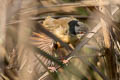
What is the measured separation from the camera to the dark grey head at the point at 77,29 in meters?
1.23

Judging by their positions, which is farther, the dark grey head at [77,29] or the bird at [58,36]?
the dark grey head at [77,29]

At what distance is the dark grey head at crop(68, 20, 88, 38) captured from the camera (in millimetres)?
1232

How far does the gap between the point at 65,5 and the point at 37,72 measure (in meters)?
0.44

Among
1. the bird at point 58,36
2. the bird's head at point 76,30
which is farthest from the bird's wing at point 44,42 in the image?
the bird's head at point 76,30

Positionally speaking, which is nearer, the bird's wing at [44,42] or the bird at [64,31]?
the bird's wing at [44,42]

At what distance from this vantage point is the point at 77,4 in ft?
4.11

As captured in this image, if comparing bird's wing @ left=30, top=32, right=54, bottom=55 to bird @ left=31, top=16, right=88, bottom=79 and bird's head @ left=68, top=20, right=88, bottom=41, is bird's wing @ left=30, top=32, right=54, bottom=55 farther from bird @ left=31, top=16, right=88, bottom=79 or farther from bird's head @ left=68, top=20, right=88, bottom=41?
bird's head @ left=68, top=20, right=88, bottom=41

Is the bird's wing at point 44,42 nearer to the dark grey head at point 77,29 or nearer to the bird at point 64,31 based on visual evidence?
the bird at point 64,31

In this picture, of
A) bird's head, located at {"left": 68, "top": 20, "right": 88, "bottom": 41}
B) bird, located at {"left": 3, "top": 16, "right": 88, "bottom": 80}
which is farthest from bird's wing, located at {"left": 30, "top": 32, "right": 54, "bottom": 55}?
bird's head, located at {"left": 68, "top": 20, "right": 88, "bottom": 41}

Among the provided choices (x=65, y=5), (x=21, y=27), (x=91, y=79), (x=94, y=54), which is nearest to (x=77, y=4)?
(x=65, y=5)

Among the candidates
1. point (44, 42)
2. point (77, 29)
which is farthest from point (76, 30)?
point (44, 42)

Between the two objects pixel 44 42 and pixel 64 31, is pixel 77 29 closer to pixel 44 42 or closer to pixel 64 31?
pixel 64 31

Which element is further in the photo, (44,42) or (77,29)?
(77,29)

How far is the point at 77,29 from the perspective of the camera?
1.25m
